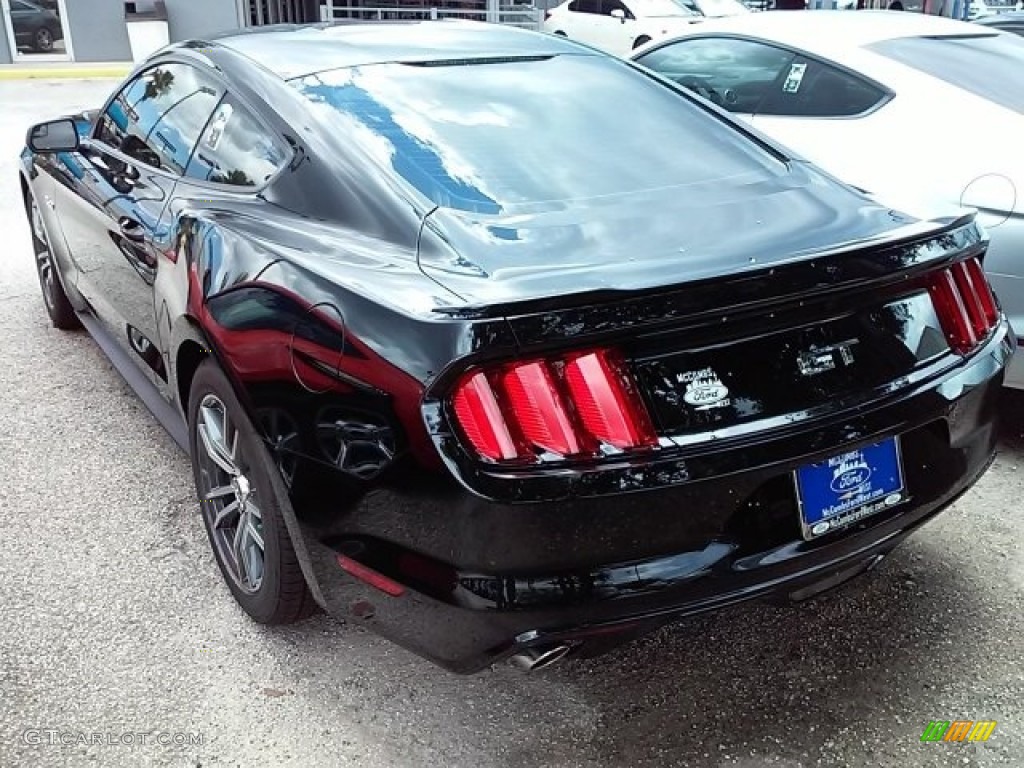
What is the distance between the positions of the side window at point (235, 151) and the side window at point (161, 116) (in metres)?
0.09

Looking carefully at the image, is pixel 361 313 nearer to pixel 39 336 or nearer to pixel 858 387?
pixel 858 387

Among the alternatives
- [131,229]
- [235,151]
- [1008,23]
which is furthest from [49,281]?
[1008,23]

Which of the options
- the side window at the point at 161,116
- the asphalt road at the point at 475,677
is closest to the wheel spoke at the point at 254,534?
the asphalt road at the point at 475,677

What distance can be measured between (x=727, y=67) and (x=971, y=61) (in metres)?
1.16

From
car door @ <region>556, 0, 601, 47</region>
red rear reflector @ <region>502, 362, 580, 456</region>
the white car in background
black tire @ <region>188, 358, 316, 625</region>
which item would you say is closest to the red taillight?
red rear reflector @ <region>502, 362, 580, 456</region>

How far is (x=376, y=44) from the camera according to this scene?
3158 millimetres

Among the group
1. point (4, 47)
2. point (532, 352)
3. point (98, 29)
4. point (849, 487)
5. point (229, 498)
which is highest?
point (532, 352)

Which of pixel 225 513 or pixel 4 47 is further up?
pixel 225 513

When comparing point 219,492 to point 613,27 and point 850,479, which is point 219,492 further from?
point 613,27

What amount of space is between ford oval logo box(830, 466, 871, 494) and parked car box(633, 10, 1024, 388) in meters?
1.41

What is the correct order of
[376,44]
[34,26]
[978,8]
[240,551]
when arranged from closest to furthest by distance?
[240,551], [376,44], [34,26], [978,8]

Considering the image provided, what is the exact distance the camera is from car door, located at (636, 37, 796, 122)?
4.78 meters

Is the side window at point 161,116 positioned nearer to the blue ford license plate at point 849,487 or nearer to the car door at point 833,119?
the blue ford license plate at point 849,487

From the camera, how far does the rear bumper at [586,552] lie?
6.25 feet
